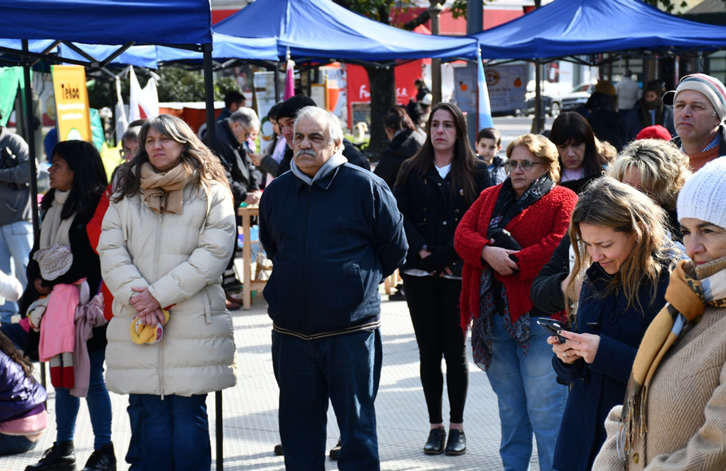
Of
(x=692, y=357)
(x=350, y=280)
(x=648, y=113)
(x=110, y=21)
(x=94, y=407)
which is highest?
(x=110, y=21)

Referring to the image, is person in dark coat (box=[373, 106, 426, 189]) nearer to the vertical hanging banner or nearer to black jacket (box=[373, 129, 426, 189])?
black jacket (box=[373, 129, 426, 189])

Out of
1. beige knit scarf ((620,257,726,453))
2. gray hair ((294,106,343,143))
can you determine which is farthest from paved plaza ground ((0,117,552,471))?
beige knit scarf ((620,257,726,453))

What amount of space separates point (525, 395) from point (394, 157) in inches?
99.1

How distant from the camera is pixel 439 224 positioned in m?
Answer: 5.34

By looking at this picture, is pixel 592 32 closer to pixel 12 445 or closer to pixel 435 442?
pixel 435 442

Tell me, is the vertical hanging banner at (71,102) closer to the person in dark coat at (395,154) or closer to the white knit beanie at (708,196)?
the person in dark coat at (395,154)

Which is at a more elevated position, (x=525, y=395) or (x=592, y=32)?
(x=592, y=32)

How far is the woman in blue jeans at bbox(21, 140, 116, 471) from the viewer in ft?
17.0

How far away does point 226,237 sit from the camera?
15.3 ft

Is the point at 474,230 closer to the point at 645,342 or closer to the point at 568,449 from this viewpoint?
the point at 568,449

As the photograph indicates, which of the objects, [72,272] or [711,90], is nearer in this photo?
[711,90]

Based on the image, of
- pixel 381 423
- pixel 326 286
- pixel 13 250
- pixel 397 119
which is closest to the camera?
pixel 326 286

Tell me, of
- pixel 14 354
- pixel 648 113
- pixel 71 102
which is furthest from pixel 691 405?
pixel 648 113

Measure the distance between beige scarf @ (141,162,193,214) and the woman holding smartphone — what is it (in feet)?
6.91
